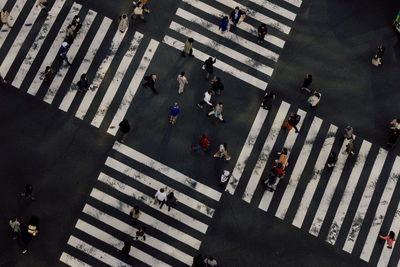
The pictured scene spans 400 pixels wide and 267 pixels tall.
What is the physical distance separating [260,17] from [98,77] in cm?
981

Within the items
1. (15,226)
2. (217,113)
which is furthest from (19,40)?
(217,113)

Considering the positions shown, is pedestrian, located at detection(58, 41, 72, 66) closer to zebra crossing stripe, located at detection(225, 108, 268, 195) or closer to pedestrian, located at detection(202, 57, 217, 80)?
pedestrian, located at detection(202, 57, 217, 80)

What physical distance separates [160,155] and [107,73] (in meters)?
5.47

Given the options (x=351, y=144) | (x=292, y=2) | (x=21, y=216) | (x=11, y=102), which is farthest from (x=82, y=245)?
(x=292, y=2)

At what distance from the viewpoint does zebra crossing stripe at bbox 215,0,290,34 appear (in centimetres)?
2908

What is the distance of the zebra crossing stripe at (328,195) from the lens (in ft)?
87.8

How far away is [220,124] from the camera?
27.8 meters

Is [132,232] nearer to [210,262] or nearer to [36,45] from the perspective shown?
[210,262]

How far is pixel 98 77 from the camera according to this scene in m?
28.1

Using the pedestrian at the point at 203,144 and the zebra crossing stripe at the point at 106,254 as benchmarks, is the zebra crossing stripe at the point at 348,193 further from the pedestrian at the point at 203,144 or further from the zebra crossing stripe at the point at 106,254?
the zebra crossing stripe at the point at 106,254

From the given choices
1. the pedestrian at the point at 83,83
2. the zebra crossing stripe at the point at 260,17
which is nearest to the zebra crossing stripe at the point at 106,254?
the pedestrian at the point at 83,83

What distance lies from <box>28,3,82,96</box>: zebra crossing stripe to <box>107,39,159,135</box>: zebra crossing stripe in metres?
4.60

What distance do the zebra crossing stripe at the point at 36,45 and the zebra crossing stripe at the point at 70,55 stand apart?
1.63 meters

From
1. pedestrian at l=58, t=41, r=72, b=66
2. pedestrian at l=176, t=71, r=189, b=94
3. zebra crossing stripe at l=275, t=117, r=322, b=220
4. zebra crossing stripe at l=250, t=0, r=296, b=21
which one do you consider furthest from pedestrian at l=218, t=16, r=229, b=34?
pedestrian at l=58, t=41, r=72, b=66
